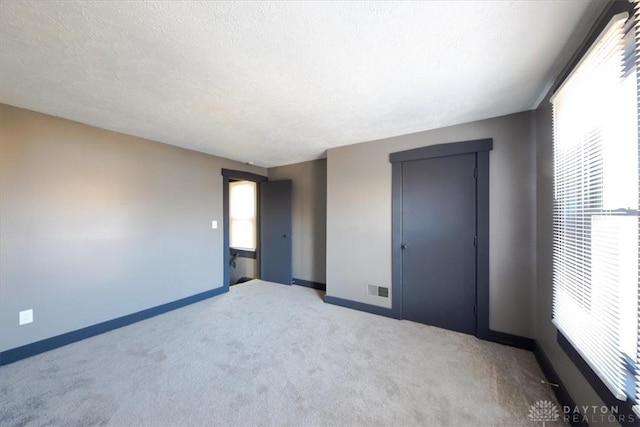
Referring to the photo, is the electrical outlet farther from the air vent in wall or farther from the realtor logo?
the realtor logo

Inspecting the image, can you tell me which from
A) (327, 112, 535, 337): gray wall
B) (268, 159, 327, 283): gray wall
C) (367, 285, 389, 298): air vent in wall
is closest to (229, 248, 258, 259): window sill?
(268, 159, 327, 283): gray wall

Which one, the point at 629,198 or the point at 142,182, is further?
the point at 142,182

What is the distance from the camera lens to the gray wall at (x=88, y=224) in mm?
2217

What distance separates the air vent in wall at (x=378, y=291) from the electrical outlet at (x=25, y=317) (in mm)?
3593

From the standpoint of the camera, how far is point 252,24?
127 cm

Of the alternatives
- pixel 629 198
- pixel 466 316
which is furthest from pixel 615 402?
pixel 466 316

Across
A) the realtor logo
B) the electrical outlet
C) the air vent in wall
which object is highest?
the electrical outlet

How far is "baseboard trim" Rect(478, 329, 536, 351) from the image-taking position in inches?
91.7

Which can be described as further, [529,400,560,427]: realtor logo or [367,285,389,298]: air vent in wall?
[367,285,389,298]: air vent in wall

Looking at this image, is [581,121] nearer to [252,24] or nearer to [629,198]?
[629,198]

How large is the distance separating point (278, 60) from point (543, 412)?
294 cm

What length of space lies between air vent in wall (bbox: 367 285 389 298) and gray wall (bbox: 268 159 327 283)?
1.25 meters

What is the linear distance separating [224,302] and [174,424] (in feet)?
7.33

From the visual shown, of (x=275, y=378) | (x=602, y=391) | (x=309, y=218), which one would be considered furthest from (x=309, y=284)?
(x=602, y=391)
